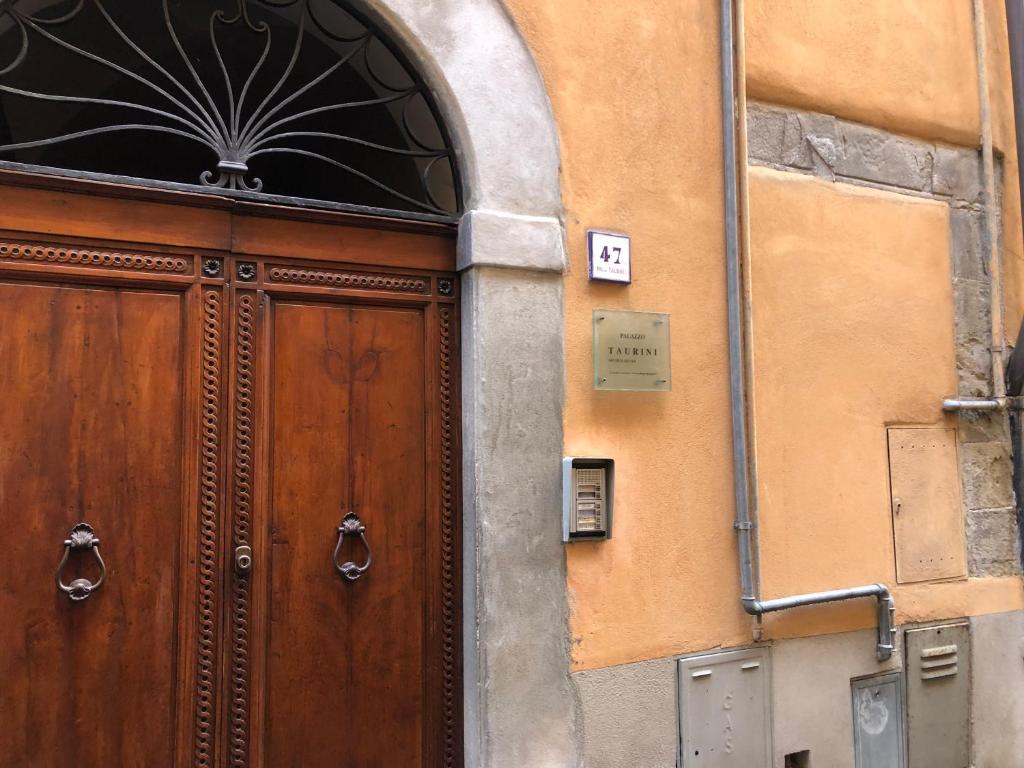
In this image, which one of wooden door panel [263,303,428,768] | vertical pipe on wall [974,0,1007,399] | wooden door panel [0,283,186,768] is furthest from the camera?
vertical pipe on wall [974,0,1007,399]

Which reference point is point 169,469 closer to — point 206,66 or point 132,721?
point 132,721

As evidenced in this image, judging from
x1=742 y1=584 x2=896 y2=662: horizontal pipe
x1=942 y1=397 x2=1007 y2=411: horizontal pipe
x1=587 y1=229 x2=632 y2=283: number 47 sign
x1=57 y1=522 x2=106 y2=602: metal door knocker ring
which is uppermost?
x1=587 y1=229 x2=632 y2=283: number 47 sign

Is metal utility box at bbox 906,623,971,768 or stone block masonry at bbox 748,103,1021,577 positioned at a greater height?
stone block masonry at bbox 748,103,1021,577

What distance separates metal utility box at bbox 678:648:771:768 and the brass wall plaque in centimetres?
116

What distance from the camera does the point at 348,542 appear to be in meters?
3.14

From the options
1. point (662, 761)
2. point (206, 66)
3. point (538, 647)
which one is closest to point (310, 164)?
point (206, 66)

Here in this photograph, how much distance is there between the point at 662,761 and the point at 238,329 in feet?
7.61

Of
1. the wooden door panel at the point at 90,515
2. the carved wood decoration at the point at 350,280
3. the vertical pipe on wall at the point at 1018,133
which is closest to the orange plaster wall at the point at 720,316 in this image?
the vertical pipe on wall at the point at 1018,133

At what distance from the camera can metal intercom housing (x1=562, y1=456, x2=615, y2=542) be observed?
3.29m

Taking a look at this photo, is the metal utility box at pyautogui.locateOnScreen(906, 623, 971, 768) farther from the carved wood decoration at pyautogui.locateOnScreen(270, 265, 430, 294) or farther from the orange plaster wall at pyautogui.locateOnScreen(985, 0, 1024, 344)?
the carved wood decoration at pyautogui.locateOnScreen(270, 265, 430, 294)

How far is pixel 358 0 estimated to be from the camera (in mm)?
3143

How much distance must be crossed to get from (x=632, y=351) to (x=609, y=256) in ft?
1.30

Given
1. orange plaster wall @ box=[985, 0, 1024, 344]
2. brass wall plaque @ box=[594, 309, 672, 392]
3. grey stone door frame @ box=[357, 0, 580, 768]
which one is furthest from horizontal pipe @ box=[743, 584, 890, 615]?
orange plaster wall @ box=[985, 0, 1024, 344]

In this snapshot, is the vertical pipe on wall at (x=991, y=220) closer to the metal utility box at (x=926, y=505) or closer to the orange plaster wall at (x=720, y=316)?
the orange plaster wall at (x=720, y=316)
